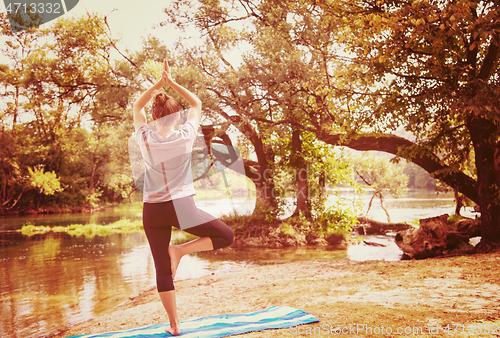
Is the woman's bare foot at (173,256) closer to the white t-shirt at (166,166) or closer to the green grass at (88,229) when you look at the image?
the white t-shirt at (166,166)

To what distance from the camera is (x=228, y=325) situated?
385 centimetres

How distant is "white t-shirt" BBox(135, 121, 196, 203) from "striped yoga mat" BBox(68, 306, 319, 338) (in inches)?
53.6

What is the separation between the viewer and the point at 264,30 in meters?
11.8

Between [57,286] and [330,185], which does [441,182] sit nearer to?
[330,185]

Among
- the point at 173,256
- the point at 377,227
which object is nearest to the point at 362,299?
the point at 173,256

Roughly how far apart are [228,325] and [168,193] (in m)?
1.70

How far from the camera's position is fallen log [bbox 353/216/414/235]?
18.7m

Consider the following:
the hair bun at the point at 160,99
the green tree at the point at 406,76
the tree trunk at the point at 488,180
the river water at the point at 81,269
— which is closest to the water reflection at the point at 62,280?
the river water at the point at 81,269

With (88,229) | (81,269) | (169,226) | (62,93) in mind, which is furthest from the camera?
(88,229)

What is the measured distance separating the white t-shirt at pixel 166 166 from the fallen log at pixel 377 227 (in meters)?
16.8

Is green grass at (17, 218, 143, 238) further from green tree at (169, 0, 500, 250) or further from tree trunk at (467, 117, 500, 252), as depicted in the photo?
tree trunk at (467, 117, 500, 252)

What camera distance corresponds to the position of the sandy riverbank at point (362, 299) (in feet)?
11.7

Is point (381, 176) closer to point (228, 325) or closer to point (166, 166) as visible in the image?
point (228, 325)

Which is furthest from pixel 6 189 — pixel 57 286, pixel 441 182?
pixel 441 182
